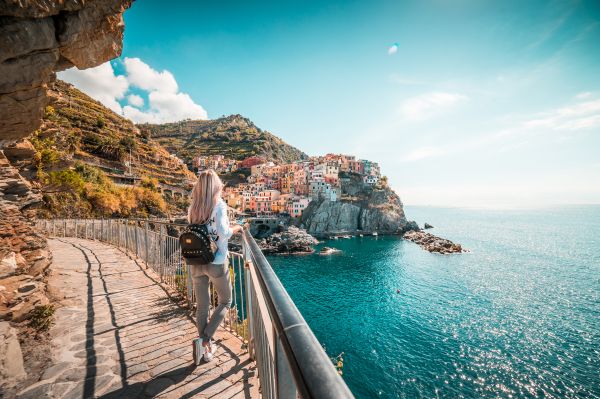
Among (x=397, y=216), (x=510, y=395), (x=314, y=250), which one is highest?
(x=397, y=216)

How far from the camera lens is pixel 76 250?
1260 cm

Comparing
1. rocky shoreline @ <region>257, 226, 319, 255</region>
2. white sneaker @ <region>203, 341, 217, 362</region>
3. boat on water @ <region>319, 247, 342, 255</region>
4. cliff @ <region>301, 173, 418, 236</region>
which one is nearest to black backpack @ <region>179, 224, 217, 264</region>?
white sneaker @ <region>203, 341, 217, 362</region>

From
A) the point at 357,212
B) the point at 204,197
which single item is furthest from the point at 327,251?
the point at 204,197

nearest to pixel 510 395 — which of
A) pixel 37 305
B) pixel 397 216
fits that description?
pixel 37 305

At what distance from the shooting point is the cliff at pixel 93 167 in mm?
18113

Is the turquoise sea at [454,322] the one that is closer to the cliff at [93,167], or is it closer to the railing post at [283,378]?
the railing post at [283,378]

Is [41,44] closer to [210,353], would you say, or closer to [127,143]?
[210,353]

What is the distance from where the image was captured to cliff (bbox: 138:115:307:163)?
139m

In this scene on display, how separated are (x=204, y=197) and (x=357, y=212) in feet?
295

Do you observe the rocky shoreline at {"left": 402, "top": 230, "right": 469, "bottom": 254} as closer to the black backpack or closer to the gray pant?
the gray pant

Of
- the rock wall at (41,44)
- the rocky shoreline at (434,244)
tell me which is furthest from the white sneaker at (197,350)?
the rocky shoreline at (434,244)

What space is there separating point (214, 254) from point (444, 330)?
111 ft

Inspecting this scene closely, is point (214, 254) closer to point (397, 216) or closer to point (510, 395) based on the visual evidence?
point (510, 395)

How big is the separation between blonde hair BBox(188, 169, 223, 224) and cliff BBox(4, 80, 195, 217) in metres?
9.64
